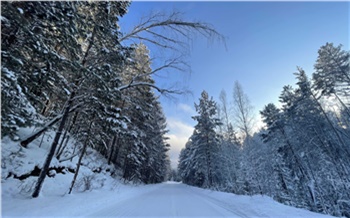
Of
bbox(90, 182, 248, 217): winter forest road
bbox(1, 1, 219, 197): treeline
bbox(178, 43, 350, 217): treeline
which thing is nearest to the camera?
bbox(1, 1, 219, 197): treeline

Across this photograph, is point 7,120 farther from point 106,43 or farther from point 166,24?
point 106,43

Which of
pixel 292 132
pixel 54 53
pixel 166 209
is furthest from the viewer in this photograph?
pixel 292 132

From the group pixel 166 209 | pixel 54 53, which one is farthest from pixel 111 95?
pixel 166 209

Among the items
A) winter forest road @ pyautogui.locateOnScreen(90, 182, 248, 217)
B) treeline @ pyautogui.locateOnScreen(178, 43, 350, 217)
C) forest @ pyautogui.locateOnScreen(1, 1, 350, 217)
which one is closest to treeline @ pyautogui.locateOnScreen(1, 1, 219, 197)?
forest @ pyautogui.locateOnScreen(1, 1, 350, 217)

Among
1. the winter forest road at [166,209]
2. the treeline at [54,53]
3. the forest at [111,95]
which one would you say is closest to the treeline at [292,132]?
the forest at [111,95]

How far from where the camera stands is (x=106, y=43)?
27.2 feet

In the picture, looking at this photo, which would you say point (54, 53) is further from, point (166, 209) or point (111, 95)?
point (166, 209)

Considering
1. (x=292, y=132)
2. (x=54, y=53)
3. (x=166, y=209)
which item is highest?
(x=292, y=132)

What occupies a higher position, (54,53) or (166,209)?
(54,53)

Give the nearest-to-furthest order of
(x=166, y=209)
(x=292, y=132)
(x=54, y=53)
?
(x=54, y=53) → (x=166, y=209) → (x=292, y=132)

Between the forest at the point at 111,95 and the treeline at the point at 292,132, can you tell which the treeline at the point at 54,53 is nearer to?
the forest at the point at 111,95

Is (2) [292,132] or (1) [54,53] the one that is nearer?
(1) [54,53]

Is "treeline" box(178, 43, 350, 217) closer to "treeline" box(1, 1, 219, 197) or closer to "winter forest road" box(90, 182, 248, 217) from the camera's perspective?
"winter forest road" box(90, 182, 248, 217)

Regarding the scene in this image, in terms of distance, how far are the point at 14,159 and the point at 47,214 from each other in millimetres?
3951
